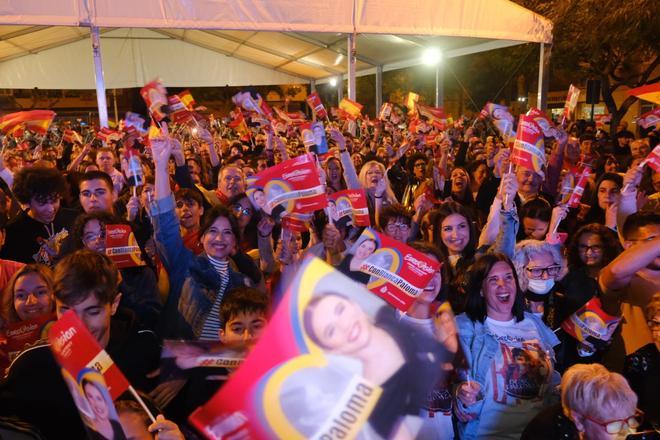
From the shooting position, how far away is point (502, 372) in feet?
8.34

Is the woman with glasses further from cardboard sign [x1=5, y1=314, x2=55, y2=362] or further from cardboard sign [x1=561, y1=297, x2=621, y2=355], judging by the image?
cardboard sign [x1=5, y1=314, x2=55, y2=362]

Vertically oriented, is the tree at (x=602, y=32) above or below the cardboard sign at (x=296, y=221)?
above

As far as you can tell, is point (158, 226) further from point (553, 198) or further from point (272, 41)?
point (272, 41)

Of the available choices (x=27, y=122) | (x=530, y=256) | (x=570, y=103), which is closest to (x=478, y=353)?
(x=530, y=256)

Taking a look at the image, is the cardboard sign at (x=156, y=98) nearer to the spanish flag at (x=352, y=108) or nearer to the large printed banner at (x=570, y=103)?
the large printed banner at (x=570, y=103)

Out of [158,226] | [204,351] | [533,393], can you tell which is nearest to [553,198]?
[533,393]

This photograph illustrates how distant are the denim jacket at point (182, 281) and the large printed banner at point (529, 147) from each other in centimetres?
239

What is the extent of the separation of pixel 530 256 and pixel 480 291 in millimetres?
603

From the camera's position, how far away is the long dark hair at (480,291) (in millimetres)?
2764

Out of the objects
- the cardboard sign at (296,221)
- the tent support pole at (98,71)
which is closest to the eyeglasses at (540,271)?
the cardboard sign at (296,221)

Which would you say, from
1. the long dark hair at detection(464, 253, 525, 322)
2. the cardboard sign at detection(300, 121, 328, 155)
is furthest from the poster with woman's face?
the cardboard sign at detection(300, 121, 328, 155)

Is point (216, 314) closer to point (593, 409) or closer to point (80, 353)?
point (80, 353)

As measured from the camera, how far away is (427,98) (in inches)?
1299

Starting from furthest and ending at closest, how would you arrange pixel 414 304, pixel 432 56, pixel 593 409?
pixel 432 56, pixel 414 304, pixel 593 409
